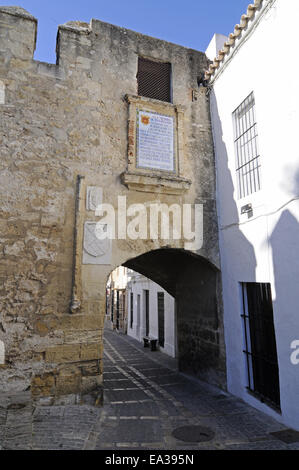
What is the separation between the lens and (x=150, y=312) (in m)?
13.4

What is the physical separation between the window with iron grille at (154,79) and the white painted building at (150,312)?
654cm

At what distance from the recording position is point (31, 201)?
5.36 metres

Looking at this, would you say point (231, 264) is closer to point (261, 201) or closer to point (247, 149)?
point (261, 201)

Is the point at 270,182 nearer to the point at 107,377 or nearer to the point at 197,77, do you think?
the point at 197,77

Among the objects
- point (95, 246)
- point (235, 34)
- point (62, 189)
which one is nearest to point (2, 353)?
point (95, 246)

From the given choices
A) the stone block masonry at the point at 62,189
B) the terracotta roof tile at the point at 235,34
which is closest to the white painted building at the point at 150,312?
the stone block masonry at the point at 62,189

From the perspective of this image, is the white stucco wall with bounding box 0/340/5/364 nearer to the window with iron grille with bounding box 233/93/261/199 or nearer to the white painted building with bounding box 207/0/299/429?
the white painted building with bounding box 207/0/299/429

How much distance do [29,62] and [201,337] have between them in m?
6.68

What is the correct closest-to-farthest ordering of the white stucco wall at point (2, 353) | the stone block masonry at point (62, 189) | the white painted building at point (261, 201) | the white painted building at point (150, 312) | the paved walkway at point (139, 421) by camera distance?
the paved walkway at point (139, 421) → the white painted building at point (261, 201) → the white stucco wall at point (2, 353) → the stone block masonry at point (62, 189) → the white painted building at point (150, 312)

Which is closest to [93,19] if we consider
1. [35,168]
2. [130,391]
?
[35,168]

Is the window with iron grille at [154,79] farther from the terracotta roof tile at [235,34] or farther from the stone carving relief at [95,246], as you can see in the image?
the stone carving relief at [95,246]

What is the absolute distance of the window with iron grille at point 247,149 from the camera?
5.68 metres

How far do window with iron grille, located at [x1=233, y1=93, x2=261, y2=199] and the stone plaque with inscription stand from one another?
1.31 metres

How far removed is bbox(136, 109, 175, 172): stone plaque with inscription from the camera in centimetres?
623
